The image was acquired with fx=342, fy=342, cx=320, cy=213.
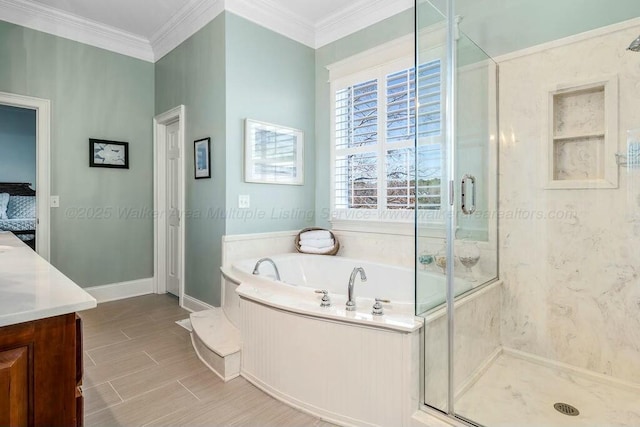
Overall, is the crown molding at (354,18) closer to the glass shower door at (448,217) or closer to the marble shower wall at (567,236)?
the glass shower door at (448,217)

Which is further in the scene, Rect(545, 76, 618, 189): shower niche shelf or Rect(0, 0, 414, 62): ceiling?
Rect(0, 0, 414, 62): ceiling

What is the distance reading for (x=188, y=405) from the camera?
1803mm

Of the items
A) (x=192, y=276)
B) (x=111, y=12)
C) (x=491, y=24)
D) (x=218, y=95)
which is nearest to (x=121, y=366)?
(x=192, y=276)

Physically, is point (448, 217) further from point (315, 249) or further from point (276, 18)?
point (276, 18)

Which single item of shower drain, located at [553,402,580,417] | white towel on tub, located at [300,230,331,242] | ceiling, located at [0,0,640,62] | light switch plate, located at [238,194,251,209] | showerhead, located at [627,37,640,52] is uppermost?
ceiling, located at [0,0,640,62]

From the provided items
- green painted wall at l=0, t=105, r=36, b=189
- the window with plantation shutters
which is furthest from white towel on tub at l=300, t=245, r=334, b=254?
green painted wall at l=0, t=105, r=36, b=189

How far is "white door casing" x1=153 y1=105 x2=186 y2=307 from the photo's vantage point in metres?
3.76

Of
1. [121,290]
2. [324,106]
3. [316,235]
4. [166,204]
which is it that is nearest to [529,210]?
[316,235]

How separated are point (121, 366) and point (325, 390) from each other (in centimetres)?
142

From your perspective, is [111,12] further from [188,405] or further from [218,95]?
[188,405]

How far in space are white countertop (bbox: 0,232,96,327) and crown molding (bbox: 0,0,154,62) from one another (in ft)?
9.46

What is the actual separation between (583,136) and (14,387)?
2.89 meters

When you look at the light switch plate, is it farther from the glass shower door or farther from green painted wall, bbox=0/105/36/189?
green painted wall, bbox=0/105/36/189

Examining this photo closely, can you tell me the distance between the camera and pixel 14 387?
815 millimetres
